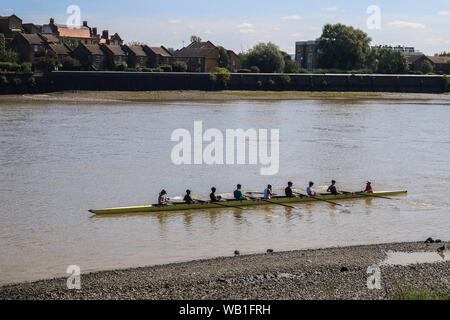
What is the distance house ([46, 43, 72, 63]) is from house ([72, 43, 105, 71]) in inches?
52.4

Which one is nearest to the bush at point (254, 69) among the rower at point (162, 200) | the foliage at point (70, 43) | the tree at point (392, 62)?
Answer: the tree at point (392, 62)

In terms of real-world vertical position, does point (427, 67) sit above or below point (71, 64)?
above

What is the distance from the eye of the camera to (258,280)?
15656 millimetres

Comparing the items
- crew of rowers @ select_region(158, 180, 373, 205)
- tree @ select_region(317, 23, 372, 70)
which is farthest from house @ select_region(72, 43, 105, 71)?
crew of rowers @ select_region(158, 180, 373, 205)

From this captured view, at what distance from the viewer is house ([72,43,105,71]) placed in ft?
328

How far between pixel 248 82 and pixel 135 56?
2605 centimetres

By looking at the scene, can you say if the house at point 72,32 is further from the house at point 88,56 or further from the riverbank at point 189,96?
the riverbank at point 189,96

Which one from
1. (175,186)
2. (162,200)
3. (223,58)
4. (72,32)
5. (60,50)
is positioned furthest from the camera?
(72,32)

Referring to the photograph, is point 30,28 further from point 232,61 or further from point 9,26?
point 232,61

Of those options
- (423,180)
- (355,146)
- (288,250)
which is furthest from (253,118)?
(288,250)

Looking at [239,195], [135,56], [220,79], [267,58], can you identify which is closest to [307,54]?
[267,58]

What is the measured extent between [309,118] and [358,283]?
5052cm

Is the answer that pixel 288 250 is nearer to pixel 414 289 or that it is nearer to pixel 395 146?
pixel 414 289

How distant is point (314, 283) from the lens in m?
15.3
